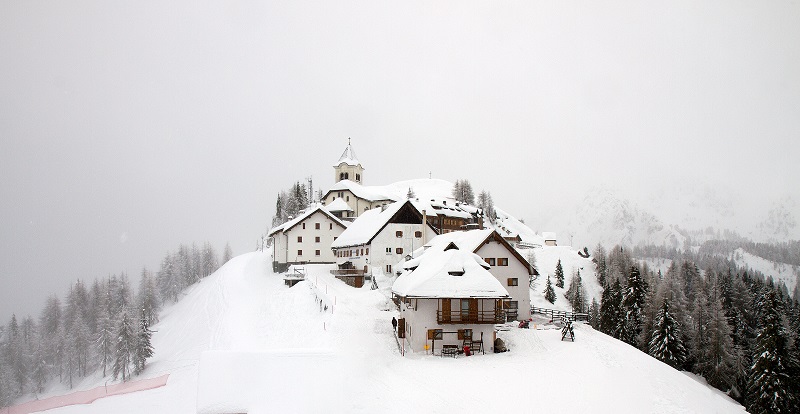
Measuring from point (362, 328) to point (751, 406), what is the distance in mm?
37091

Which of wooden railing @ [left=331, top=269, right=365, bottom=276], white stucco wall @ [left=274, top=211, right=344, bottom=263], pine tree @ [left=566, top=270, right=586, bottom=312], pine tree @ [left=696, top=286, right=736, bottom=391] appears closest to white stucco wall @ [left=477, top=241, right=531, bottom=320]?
wooden railing @ [left=331, top=269, right=365, bottom=276]

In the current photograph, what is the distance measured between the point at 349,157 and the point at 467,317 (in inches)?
3302

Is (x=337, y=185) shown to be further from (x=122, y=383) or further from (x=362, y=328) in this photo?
(x=362, y=328)

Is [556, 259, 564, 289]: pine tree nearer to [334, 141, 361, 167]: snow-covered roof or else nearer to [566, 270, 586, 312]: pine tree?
[566, 270, 586, 312]: pine tree

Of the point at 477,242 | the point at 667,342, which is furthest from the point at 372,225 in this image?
the point at 667,342

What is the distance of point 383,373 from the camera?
24.5 meters

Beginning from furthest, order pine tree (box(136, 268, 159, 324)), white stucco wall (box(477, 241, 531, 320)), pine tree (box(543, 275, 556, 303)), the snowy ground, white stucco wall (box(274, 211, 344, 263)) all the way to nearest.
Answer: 1. pine tree (box(543, 275, 556, 303))
2. pine tree (box(136, 268, 159, 324))
3. white stucco wall (box(274, 211, 344, 263))
4. white stucco wall (box(477, 241, 531, 320))
5. the snowy ground

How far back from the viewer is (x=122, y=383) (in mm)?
47094

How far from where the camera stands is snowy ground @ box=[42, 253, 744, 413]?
58.6 ft

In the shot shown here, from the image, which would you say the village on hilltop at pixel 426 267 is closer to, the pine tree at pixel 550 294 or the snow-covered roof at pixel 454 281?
the snow-covered roof at pixel 454 281

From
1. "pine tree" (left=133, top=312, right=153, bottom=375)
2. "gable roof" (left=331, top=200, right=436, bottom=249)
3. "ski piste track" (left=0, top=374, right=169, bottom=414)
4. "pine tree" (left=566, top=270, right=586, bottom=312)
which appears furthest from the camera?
"pine tree" (left=566, top=270, right=586, bottom=312)

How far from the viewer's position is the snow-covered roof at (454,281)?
3041cm

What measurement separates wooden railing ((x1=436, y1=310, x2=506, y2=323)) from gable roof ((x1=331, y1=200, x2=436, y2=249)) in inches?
1004

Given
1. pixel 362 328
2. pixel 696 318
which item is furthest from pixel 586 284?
pixel 362 328
